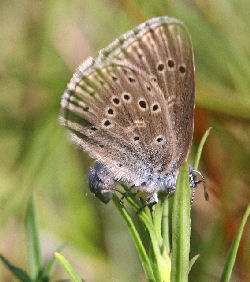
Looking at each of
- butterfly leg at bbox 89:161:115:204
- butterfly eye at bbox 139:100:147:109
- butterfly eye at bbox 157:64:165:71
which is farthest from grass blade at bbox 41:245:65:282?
butterfly eye at bbox 157:64:165:71

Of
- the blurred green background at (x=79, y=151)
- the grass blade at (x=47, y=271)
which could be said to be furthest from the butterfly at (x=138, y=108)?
the blurred green background at (x=79, y=151)

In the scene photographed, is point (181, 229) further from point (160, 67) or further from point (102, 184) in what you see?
point (160, 67)

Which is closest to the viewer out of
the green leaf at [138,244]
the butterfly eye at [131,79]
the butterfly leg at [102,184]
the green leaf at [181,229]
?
the green leaf at [181,229]

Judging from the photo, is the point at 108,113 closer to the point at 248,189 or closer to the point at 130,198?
the point at 130,198

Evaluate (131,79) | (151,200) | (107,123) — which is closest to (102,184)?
(151,200)

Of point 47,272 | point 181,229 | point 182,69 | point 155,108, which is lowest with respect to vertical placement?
point 47,272

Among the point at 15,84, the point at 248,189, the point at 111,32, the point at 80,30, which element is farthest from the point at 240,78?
the point at 15,84

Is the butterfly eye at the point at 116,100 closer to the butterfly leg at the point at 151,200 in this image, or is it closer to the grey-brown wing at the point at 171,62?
the grey-brown wing at the point at 171,62
